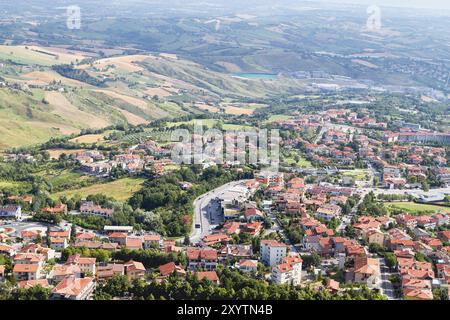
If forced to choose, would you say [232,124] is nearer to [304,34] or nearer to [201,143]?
[201,143]

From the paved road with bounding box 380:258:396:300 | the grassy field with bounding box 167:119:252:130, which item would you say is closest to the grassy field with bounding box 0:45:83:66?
the grassy field with bounding box 167:119:252:130

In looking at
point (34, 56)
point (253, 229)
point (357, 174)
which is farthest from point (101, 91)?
point (253, 229)

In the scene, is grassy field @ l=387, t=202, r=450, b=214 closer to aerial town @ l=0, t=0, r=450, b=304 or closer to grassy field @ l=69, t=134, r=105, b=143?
aerial town @ l=0, t=0, r=450, b=304

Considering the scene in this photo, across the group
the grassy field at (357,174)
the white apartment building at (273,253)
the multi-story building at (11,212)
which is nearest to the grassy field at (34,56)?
the grassy field at (357,174)

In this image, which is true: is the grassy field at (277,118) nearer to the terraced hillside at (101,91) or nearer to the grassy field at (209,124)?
the grassy field at (209,124)
